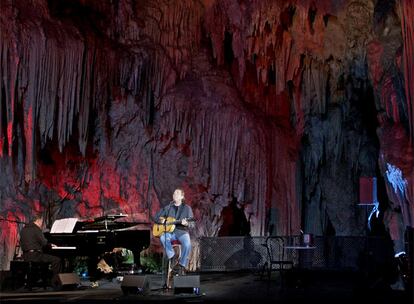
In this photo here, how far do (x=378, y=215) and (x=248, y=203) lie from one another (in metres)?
4.04

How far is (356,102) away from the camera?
50.3 feet

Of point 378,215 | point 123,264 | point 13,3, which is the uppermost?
point 13,3

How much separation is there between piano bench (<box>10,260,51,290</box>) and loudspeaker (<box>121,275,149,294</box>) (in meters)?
1.75

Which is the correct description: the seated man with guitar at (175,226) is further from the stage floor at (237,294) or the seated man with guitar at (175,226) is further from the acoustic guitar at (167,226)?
the stage floor at (237,294)

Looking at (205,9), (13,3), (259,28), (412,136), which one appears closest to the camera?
(412,136)

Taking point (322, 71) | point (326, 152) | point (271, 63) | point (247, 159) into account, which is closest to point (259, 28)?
point (271, 63)

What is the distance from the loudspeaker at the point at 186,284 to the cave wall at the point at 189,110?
5943 mm

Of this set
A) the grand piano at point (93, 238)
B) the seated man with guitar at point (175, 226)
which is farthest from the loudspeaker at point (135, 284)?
the grand piano at point (93, 238)

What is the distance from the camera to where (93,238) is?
1124 cm

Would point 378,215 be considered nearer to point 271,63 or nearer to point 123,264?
point 271,63

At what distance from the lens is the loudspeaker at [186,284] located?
8.12m

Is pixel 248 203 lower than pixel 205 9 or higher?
lower

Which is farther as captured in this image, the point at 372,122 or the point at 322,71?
the point at 372,122

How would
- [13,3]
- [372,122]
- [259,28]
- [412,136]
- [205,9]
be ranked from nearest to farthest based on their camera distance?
1. [412,136]
2. [13,3]
3. [259,28]
4. [205,9]
5. [372,122]
